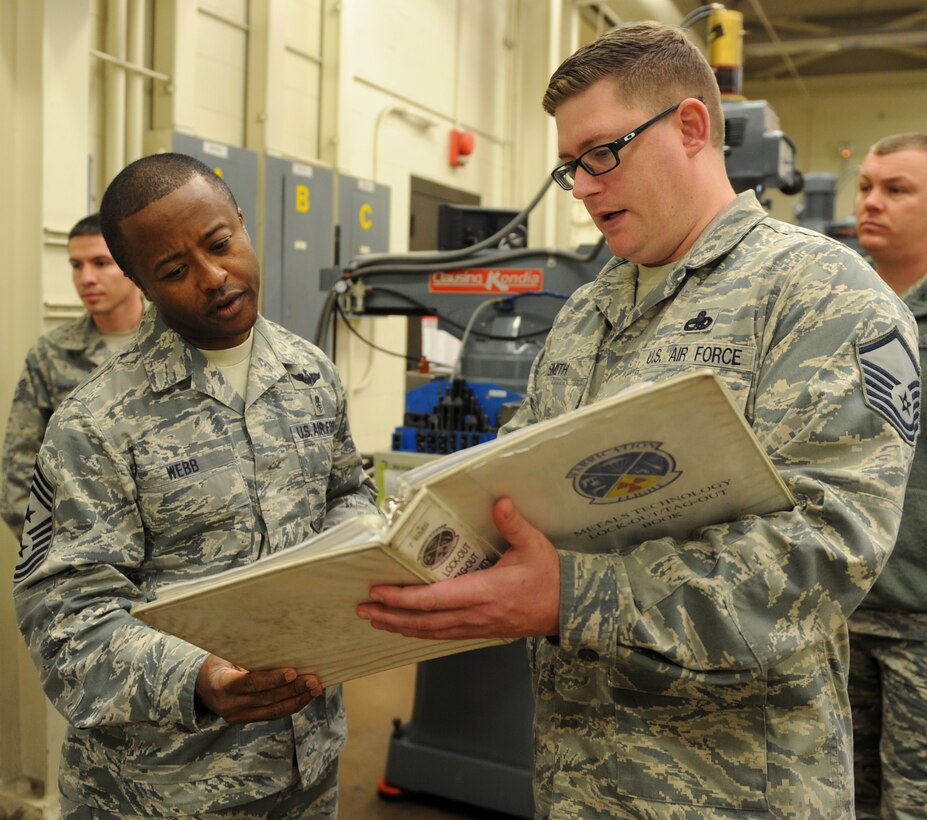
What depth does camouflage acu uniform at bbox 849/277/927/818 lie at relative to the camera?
1.74 m

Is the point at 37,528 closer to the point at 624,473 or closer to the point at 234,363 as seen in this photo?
the point at 234,363

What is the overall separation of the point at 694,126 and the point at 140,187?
731mm

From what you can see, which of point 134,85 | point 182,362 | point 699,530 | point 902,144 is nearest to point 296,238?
point 134,85

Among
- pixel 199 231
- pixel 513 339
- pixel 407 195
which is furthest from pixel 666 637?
pixel 407 195

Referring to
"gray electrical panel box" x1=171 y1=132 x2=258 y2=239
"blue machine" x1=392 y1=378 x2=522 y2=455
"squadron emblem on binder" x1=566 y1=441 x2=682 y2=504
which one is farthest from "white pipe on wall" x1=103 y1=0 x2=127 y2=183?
"squadron emblem on binder" x1=566 y1=441 x2=682 y2=504

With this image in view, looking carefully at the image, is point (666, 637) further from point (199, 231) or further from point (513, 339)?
point (513, 339)

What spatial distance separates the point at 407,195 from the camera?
4.86 meters

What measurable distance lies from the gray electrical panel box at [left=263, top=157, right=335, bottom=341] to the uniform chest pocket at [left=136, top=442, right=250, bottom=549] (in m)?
2.55

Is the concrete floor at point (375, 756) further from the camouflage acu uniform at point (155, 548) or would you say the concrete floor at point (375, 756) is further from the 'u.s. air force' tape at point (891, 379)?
the 'u.s. air force' tape at point (891, 379)

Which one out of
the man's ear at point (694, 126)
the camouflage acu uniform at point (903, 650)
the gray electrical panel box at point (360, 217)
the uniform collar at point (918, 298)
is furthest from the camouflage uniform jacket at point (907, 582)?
the gray electrical panel box at point (360, 217)

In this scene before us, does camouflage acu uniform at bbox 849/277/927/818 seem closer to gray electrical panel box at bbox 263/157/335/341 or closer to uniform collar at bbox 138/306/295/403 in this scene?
uniform collar at bbox 138/306/295/403

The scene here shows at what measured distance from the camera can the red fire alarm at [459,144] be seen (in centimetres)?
516

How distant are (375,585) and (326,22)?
3.89m

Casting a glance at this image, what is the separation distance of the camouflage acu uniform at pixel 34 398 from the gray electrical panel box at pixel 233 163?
103 cm
